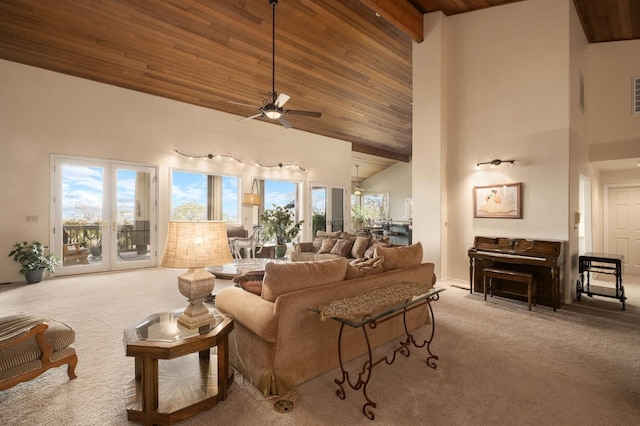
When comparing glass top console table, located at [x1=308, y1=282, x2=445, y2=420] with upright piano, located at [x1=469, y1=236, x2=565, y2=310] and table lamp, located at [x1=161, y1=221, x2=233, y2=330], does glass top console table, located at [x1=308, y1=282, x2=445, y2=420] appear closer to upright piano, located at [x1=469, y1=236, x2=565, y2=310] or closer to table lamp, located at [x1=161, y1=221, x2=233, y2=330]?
table lamp, located at [x1=161, y1=221, x2=233, y2=330]

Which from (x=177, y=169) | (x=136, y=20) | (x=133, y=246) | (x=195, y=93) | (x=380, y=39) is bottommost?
(x=133, y=246)

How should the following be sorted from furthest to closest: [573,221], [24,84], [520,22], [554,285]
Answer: [24,84]
[520,22]
[573,221]
[554,285]

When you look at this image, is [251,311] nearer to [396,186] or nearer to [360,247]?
[360,247]

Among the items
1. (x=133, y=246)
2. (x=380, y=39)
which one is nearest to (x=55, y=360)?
(x=133, y=246)

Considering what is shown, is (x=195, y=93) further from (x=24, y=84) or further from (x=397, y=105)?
(x=397, y=105)

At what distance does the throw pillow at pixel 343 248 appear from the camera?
5858mm

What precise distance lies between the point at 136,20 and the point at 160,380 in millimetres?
5464

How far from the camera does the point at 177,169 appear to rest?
7066 mm

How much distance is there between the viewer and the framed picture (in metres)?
4.78

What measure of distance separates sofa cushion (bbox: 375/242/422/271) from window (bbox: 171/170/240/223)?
18.7 feet

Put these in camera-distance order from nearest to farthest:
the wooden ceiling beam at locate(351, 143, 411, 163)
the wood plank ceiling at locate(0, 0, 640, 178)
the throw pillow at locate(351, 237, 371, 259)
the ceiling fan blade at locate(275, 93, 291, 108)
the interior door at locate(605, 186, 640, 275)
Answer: the ceiling fan blade at locate(275, 93, 291, 108) → the wood plank ceiling at locate(0, 0, 640, 178) → the throw pillow at locate(351, 237, 371, 259) → the interior door at locate(605, 186, 640, 275) → the wooden ceiling beam at locate(351, 143, 411, 163)

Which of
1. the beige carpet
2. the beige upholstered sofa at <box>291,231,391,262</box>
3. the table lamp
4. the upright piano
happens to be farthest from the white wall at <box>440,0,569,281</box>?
the table lamp

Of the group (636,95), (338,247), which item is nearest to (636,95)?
(636,95)

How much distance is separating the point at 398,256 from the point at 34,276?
20.1 feet
